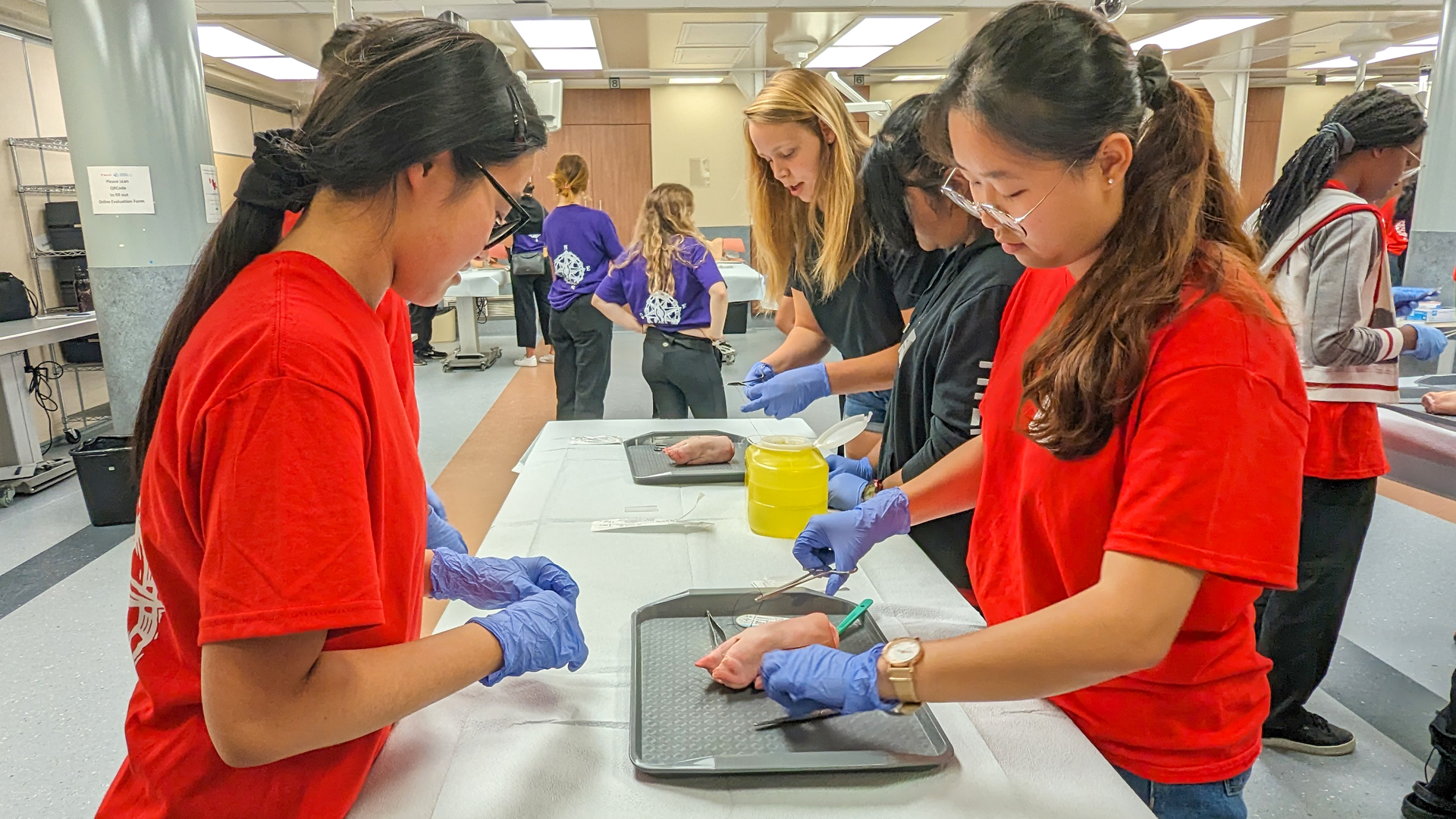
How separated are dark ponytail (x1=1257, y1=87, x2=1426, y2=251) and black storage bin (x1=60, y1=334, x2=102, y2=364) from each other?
19.0 feet

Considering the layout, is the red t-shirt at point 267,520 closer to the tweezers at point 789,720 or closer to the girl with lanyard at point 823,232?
the tweezers at point 789,720

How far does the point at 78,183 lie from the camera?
10.8ft

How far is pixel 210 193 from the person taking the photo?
3510mm

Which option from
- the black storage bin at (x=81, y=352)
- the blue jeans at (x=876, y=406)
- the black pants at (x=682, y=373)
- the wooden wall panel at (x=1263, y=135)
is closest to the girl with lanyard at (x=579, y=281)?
the black pants at (x=682, y=373)

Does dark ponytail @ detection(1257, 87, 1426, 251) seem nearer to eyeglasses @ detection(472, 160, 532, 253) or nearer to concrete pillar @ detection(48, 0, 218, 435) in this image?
eyeglasses @ detection(472, 160, 532, 253)

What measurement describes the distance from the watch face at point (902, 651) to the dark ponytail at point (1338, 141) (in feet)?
5.34

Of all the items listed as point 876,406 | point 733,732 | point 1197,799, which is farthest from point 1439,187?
point 733,732

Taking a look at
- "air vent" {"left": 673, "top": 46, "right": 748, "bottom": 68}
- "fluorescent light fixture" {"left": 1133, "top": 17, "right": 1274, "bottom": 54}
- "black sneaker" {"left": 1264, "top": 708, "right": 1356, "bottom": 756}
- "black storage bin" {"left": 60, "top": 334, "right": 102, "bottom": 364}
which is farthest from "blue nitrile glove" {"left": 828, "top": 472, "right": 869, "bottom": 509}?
"air vent" {"left": 673, "top": 46, "right": 748, "bottom": 68}

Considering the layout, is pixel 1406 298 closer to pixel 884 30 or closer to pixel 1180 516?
pixel 1180 516

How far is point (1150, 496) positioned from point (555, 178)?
421 cm

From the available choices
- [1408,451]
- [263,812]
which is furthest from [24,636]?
[1408,451]

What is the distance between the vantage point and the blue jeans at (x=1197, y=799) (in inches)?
34.6

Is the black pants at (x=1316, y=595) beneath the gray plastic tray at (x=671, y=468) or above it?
beneath

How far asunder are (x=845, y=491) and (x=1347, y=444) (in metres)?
1.17
